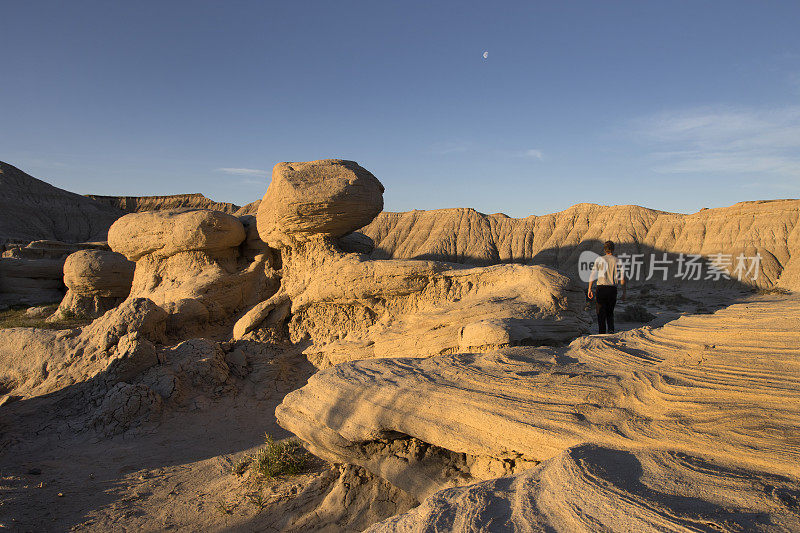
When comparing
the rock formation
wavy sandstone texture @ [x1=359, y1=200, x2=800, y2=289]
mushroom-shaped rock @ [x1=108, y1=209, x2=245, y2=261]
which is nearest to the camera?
the rock formation

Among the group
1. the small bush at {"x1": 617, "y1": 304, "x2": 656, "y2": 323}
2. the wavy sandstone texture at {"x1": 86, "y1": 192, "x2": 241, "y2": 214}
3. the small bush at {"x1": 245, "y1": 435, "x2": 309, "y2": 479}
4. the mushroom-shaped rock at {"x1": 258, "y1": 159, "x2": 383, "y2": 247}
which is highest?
the wavy sandstone texture at {"x1": 86, "y1": 192, "x2": 241, "y2": 214}

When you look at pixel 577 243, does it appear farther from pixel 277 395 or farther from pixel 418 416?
pixel 418 416

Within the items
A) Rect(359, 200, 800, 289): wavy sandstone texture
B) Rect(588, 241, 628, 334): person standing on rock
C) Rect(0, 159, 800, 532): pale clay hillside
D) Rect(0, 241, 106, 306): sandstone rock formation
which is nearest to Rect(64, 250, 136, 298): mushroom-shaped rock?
Rect(0, 159, 800, 532): pale clay hillside

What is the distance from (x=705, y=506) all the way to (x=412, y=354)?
438cm

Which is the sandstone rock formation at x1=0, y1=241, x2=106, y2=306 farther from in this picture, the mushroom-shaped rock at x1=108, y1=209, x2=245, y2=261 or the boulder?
the boulder

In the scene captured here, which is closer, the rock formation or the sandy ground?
the sandy ground

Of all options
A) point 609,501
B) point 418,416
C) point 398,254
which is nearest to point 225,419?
point 418,416

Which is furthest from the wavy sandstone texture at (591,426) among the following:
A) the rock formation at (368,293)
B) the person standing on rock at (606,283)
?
the person standing on rock at (606,283)

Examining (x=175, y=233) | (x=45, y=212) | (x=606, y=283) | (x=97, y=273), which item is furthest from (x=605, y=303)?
(x=45, y=212)

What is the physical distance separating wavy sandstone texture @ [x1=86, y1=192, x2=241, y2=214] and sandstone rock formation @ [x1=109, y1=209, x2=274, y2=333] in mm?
32416

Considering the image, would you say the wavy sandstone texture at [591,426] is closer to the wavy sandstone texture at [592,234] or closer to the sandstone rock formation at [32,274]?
the sandstone rock formation at [32,274]

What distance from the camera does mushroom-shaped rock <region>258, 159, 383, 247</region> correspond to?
7.58m

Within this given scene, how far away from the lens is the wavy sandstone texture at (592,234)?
26.6 metres

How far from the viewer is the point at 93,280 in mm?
13383
